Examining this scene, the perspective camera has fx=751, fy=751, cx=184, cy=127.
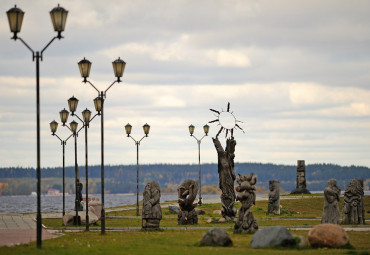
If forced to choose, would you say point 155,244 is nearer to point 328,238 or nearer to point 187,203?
point 328,238

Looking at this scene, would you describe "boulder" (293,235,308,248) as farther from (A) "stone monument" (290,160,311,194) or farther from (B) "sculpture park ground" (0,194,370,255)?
(A) "stone monument" (290,160,311,194)

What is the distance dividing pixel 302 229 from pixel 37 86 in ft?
47.4

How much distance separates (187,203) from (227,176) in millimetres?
4223

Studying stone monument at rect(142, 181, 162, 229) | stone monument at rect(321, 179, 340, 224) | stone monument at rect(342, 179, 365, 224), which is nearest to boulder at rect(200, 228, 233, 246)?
stone monument at rect(142, 181, 162, 229)

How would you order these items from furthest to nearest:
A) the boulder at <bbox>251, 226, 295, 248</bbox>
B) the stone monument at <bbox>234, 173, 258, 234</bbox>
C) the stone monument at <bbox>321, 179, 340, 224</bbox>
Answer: the stone monument at <bbox>321, 179, 340, 224</bbox> < the stone monument at <bbox>234, 173, 258, 234</bbox> < the boulder at <bbox>251, 226, 295, 248</bbox>

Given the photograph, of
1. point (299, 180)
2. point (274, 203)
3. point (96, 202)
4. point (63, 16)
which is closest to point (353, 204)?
point (274, 203)

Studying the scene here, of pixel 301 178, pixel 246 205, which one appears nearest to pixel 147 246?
pixel 246 205

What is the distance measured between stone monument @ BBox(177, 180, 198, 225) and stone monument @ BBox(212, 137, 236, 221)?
8.22ft

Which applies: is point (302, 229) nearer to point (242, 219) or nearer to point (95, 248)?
point (242, 219)

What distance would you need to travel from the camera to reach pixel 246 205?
2997cm

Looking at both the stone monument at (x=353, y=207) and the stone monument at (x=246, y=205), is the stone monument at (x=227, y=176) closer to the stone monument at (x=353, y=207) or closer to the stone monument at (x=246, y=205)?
the stone monument at (x=353, y=207)

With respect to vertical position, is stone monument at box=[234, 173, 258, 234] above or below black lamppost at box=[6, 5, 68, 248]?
below

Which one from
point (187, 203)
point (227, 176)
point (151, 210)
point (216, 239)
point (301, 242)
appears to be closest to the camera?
point (301, 242)

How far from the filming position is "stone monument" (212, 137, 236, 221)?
39.7 metres
